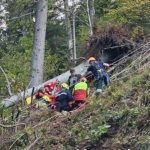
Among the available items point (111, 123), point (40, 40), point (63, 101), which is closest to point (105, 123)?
point (111, 123)

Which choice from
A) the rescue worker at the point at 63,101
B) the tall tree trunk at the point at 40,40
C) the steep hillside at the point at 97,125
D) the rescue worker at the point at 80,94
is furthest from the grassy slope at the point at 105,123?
the tall tree trunk at the point at 40,40

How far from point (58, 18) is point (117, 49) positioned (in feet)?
65.1

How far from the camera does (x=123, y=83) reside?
13.0 m

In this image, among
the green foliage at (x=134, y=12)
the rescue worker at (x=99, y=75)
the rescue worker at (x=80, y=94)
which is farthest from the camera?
the green foliage at (x=134, y=12)

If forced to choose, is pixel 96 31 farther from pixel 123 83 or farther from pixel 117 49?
pixel 123 83

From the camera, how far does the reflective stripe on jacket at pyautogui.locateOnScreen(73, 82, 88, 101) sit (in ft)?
44.7

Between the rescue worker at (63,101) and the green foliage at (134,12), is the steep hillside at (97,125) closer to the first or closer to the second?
the rescue worker at (63,101)

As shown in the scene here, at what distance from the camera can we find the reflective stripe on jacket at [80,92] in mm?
13627

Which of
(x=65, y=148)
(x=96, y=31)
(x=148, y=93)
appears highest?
(x=96, y=31)

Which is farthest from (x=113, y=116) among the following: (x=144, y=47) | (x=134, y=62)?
(x=144, y=47)

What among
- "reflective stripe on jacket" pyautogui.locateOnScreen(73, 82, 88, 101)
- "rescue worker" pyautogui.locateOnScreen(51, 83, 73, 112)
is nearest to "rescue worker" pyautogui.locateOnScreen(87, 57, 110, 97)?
"reflective stripe on jacket" pyautogui.locateOnScreen(73, 82, 88, 101)

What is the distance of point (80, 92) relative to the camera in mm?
13648

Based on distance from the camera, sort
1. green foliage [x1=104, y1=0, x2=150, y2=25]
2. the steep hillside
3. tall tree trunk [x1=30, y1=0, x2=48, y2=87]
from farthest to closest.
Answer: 1. green foliage [x1=104, y1=0, x2=150, y2=25]
2. tall tree trunk [x1=30, y1=0, x2=48, y2=87]
3. the steep hillside

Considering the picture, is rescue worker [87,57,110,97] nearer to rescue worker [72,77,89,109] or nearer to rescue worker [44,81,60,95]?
rescue worker [72,77,89,109]
